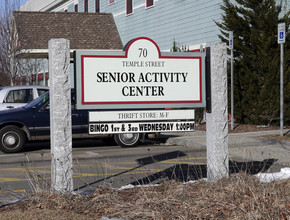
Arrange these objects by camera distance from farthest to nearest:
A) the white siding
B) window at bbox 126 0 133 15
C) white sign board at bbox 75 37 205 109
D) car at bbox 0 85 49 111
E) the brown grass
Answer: window at bbox 126 0 133 15 < the white siding < car at bbox 0 85 49 111 < white sign board at bbox 75 37 205 109 < the brown grass

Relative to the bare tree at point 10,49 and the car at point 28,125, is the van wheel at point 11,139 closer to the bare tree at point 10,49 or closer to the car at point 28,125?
the car at point 28,125

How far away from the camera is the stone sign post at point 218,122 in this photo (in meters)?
7.79

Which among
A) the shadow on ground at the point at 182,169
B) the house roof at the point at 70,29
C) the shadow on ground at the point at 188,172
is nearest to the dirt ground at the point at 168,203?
the shadow on ground at the point at 182,169

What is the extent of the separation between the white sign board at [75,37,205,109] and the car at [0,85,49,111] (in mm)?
10100

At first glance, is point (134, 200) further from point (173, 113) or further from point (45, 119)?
point (45, 119)

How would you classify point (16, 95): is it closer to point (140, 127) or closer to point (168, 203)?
point (140, 127)

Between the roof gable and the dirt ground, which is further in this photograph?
the roof gable

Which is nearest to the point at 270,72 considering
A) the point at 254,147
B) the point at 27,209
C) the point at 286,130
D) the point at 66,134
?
the point at 286,130

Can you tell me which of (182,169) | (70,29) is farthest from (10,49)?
(182,169)

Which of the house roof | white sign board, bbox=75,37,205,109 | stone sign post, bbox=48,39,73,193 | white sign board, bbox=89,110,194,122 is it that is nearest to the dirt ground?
stone sign post, bbox=48,39,73,193

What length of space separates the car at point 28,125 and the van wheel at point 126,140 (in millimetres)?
950

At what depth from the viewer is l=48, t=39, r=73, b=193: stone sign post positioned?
7.19 meters

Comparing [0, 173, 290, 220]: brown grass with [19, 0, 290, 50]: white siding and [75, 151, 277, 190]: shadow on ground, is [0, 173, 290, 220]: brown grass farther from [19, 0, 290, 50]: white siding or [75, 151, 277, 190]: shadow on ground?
[19, 0, 290, 50]: white siding

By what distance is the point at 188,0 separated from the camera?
78.4 feet
